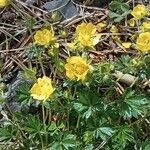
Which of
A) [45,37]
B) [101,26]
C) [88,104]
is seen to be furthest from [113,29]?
[88,104]

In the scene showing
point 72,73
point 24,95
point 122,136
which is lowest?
point 122,136

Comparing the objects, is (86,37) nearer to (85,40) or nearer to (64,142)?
(85,40)

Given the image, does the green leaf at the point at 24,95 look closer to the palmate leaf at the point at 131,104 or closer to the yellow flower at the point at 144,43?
the palmate leaf at the point at 131,104

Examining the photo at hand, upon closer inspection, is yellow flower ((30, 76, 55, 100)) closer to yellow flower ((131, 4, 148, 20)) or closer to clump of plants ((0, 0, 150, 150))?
clump of plants ((0, 0, 150, 150))

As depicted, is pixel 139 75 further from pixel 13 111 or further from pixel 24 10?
pixel 24 10

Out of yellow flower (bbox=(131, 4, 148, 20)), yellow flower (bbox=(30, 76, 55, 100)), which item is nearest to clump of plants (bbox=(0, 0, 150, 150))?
yellow flower (bbox=(30, 76, 55, 100))

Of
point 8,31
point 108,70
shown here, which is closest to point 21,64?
point 8,31
